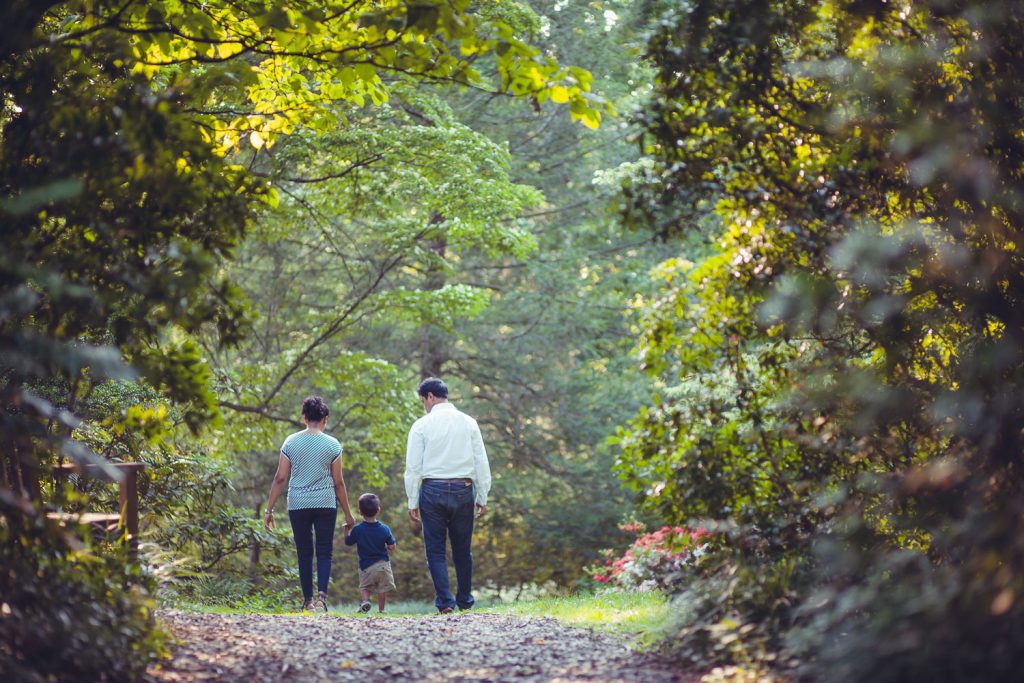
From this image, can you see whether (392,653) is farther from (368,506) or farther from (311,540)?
(368,506)

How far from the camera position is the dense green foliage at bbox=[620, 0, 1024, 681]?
493 centimetres

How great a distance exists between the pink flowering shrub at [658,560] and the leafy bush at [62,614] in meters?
2.63

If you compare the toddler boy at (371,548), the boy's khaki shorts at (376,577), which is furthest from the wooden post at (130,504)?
the boy's khaki shorts at (376,577)

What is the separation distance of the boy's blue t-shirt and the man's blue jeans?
100 centimetres

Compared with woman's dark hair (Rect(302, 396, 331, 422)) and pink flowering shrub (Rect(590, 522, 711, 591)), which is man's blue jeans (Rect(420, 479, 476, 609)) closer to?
woman's dark hair (Rect(302, 396, 331, 422))

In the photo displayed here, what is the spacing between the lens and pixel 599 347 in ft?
65.1

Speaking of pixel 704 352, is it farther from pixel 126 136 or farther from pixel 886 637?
pixel 126 136

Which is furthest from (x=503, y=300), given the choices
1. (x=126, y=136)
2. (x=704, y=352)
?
(x=126, y=136)

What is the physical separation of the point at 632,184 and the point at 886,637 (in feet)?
9.93

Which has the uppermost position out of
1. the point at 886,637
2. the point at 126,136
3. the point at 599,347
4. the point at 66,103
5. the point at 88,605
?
the point at 599,347

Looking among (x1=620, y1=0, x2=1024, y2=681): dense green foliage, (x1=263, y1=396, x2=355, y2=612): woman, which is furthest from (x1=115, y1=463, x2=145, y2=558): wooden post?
(x1=263, y1=396, x2=355, y2=612): woman

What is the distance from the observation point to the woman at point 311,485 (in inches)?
364

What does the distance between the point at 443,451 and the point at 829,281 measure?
456cm

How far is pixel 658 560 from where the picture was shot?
31.6 feet
